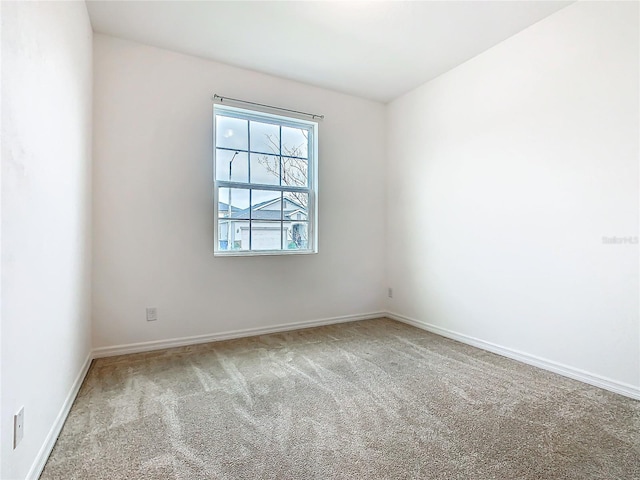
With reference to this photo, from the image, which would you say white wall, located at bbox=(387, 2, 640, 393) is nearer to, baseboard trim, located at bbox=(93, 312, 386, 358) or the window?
baseboard trim, located at bbox=(93, 312, 386, 358)

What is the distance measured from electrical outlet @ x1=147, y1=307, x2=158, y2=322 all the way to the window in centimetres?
75

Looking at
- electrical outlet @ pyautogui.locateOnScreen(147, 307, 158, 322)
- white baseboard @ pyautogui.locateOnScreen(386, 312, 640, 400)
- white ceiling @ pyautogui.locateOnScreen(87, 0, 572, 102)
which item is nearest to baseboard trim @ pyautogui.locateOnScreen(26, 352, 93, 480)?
electrical outlet @ pyautogui.locateOnScreen(147, 307, 158, 322)

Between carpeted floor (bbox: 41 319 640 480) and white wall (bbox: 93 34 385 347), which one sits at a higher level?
white wall (bbox: 93 34 385 347)

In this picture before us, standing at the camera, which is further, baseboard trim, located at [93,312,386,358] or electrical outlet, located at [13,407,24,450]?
baseboard trim, located at [93,312,386,358]

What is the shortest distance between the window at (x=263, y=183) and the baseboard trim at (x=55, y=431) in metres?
1.48

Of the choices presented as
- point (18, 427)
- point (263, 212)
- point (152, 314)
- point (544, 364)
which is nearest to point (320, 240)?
point (263, 212)

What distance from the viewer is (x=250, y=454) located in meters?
1.54

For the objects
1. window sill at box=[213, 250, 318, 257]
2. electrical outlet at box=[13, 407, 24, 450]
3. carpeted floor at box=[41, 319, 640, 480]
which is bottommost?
carpeted floor at box=[41, 319, 640, 480]

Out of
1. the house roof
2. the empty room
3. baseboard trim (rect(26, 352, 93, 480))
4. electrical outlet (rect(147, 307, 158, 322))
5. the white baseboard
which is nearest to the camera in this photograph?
baseboard trim (rect(26, 352, 93, 480))

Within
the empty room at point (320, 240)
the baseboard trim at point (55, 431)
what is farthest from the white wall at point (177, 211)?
the baseboard trim at point (55, 431)

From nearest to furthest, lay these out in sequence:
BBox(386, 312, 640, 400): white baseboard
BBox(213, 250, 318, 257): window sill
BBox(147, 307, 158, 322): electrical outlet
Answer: BBox(386, 312, 640, 400): white baseboard < BBox(147, 307, 158, 322): electrical outlet < BBox(213, 250, 318, 257): window sill

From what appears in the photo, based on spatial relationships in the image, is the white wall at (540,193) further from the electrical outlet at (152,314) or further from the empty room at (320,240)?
the electrical outlet at (152,314)

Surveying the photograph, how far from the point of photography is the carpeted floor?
1.45 metres

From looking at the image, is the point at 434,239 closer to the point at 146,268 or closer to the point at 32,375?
the point at 146,268
